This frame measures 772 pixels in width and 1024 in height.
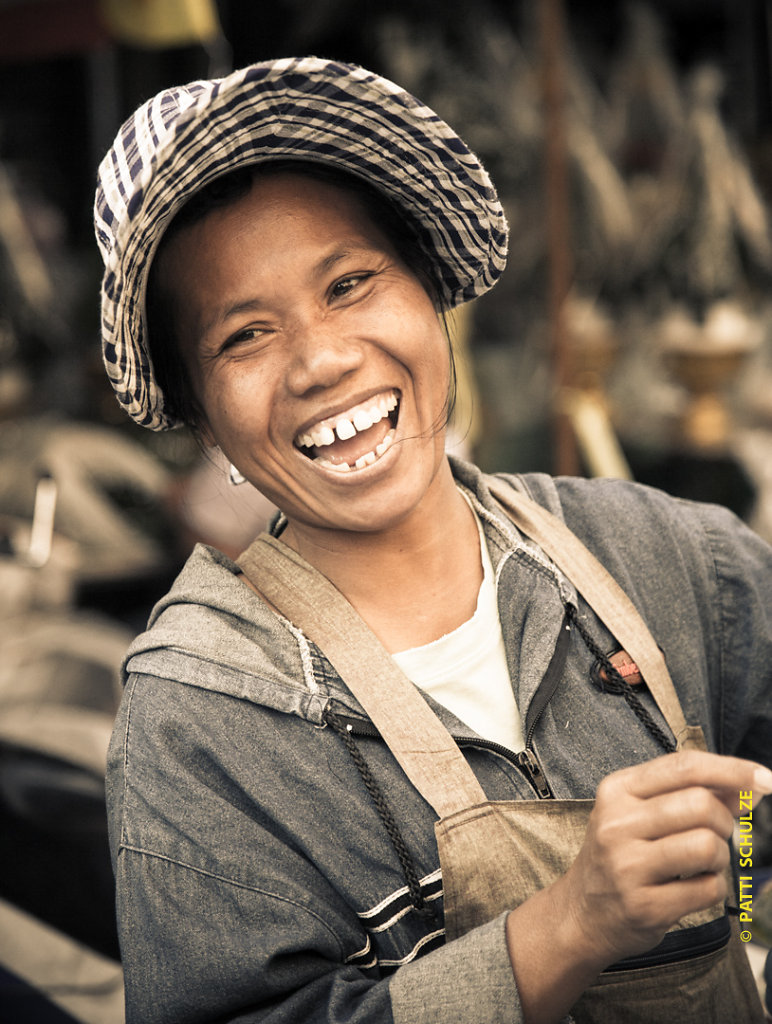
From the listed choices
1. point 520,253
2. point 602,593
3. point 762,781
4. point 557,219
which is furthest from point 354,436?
point 520,253

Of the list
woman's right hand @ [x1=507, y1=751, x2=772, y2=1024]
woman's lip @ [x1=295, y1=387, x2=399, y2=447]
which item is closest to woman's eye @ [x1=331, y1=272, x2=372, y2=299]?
woman's lip @ [x1=295, y1=387, x2=399, y2=447]

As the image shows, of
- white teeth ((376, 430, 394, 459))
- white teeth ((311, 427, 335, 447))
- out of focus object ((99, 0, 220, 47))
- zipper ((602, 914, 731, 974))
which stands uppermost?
out of focus object ((99, 0, 220, 47))

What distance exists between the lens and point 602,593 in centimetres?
139

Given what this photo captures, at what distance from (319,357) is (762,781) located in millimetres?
647

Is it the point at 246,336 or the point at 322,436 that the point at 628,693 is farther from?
the point at 246,336

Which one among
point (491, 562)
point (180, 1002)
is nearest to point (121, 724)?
point (180, 1002)

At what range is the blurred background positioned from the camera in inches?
135

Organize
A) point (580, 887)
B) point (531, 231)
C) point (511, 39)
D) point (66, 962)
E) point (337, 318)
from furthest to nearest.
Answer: point (511, 39) < point (531, 231) < point (66, 962) < point (337, 318) < point (580, 887)

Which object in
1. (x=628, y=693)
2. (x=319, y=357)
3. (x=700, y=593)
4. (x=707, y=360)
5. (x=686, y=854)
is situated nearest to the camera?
(x=686, y=854)

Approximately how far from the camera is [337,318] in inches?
49.2

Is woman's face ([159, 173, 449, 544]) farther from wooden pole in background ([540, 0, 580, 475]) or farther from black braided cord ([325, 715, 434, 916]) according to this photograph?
wooden pole in background ([540, 0, 580, 475])

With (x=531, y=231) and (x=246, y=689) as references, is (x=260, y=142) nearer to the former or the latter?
(x=246, y=689)

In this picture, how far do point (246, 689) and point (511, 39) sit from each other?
12.1 feet

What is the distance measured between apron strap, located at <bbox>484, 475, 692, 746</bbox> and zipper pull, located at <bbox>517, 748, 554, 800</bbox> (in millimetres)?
191
